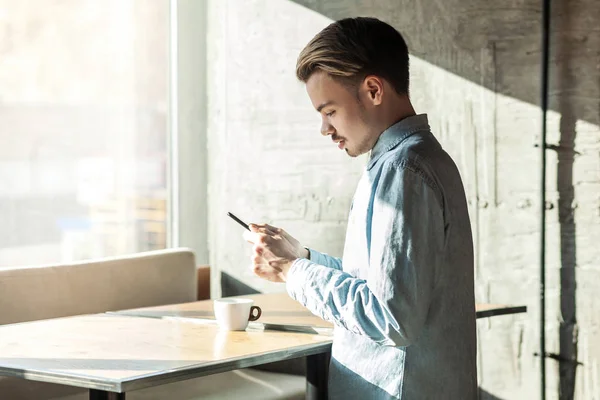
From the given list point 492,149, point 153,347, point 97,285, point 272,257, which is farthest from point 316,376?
point 492,149

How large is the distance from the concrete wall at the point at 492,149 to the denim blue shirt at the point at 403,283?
6.28 ft

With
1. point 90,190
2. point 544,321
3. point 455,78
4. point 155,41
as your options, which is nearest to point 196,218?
point 90,190

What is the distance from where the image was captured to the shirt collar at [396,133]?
186 cm

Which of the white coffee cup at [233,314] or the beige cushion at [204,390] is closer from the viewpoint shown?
the white coffee cup at [233,314]

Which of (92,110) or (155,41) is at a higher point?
(155,41)

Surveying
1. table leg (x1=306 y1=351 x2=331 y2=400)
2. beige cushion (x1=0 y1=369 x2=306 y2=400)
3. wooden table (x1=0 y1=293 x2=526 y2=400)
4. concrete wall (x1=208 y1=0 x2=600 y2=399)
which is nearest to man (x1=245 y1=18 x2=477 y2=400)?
wooden table (x1=0 y1=293 x2=526 y2=400)

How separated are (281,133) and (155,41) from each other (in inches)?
32.5

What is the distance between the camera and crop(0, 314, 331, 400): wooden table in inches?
75.5

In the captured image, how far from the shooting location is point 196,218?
470cm

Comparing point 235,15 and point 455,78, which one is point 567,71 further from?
point 235,15

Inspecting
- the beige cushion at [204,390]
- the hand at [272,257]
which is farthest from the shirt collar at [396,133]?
the beige cushion at [204,390]

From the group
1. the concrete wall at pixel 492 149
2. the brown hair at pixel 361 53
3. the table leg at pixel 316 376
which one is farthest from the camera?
the concrete wall at pixel 492 149

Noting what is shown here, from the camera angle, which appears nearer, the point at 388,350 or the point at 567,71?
the point at 388,350

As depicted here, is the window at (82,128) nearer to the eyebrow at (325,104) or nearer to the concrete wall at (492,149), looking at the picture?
the concrete wall at (492,149)
